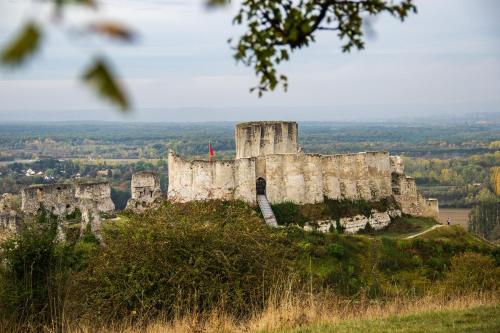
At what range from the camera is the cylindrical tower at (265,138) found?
39000 mm

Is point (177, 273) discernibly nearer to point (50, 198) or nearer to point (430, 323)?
point (430, 323)

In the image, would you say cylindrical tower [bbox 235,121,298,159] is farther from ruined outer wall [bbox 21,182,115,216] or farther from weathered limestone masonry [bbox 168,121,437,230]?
ruined outer wall [bbox 21,182,115,216]

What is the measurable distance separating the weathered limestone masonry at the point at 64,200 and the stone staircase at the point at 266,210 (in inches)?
305

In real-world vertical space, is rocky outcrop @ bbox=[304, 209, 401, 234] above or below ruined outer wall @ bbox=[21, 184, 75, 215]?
below

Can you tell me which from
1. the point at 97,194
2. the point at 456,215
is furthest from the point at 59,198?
the point at 456,215

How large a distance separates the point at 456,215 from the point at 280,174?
59602 millimetres

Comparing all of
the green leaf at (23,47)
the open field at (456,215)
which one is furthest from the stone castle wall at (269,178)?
the open field at (456,215)

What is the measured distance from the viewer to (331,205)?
3662 centimetres

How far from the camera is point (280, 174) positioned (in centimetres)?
3578

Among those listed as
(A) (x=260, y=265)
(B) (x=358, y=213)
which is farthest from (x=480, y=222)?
(A) (x=260, y=265)

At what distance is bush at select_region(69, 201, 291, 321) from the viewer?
15062 mm

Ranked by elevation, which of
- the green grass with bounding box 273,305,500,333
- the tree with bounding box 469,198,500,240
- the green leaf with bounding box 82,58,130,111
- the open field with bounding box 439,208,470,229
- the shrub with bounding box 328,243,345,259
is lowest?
the open field with bounding box 439,208,470,229

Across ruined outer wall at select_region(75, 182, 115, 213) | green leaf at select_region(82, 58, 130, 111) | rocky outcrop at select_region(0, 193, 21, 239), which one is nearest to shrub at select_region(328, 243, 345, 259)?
ruined outer wall at select_region(75, 182, 115, 213)

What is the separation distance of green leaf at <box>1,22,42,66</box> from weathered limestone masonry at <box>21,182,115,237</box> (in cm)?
2468
